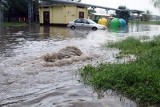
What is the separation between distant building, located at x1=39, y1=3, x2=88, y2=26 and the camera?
4419 cm

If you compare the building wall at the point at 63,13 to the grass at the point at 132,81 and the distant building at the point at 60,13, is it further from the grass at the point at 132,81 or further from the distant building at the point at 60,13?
the grass at the point at 132,81

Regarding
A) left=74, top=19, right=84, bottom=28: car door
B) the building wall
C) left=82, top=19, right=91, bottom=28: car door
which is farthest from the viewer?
the building wall

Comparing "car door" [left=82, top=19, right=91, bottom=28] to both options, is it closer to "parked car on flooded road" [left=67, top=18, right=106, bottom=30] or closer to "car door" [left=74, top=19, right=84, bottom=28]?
"parked car on flooded road" [left=67, top=18, right=106, bottom=30]

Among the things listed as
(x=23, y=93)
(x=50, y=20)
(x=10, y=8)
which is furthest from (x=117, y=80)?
(x=10, y=8)

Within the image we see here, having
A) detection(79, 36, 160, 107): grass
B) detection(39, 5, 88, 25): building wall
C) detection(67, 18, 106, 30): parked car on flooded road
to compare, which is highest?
detection(39, 5, 88, 25): building wall

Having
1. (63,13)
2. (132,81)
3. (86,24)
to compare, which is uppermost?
(63,13)

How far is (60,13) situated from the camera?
44938 millimetres

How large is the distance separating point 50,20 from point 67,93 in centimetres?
4123

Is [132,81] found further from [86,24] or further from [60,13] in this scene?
[60,13]

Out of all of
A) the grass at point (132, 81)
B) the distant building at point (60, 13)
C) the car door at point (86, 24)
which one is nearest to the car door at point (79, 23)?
the car door at point (86, 24)

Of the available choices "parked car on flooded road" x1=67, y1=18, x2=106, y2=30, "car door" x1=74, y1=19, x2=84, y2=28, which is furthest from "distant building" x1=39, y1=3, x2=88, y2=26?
"car door" x1=74, y1=19, x2=84, y2=28

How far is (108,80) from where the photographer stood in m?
6.67

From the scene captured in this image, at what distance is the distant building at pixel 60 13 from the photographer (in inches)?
1740

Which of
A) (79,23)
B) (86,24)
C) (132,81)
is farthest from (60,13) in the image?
(132,81)
